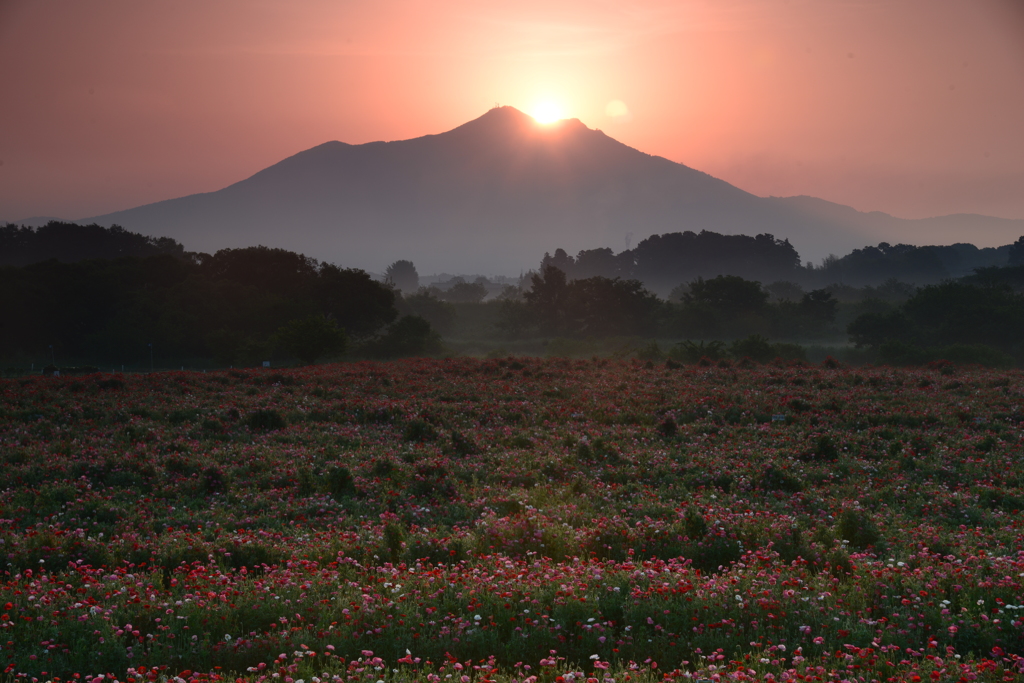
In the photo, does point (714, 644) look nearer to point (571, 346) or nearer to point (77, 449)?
point (77, 449)

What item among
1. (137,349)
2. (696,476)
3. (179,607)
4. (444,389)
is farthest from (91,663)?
(137,349)

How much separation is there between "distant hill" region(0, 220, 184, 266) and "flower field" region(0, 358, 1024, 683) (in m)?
95.4

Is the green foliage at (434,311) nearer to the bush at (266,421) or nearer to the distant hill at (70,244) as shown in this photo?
the distant hill at (70,244)

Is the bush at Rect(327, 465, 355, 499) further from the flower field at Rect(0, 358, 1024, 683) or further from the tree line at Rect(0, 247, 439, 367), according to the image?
the tree line at Rect(0, 247, 439, 367)

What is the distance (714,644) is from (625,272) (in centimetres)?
18484

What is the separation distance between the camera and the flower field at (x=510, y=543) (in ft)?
18.7

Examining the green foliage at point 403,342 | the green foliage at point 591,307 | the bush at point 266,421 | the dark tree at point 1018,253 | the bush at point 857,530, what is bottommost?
the bush at point 857,530

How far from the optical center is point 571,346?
58.7 meters

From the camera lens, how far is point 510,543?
28.5 ft

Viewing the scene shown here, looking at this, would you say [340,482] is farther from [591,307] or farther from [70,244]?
[70,244]

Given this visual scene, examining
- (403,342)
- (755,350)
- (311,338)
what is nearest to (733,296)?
(755,350)

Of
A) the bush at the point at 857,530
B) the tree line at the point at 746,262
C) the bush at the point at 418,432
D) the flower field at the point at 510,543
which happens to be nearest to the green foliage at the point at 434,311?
the flower field at the point at 510,543

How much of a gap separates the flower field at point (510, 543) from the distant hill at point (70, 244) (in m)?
95.4

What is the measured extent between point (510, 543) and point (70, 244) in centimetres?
11603
